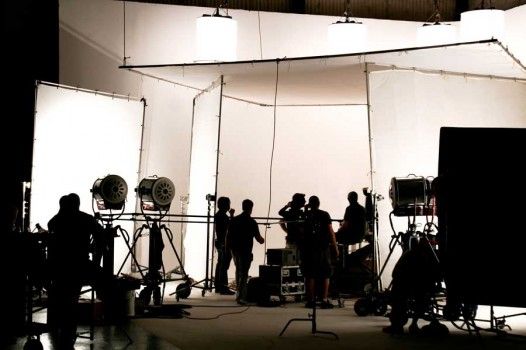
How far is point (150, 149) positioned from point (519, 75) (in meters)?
5.72

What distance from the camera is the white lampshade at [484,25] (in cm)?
1223

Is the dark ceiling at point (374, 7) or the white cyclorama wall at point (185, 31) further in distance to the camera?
the dark ceiling at point (374, 7)

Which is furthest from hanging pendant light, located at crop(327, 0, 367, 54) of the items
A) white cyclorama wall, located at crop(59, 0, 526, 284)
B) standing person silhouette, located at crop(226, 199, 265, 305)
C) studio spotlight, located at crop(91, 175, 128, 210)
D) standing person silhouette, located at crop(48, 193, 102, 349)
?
standing person silhouette, located at crop(48, 193, 102, 349)

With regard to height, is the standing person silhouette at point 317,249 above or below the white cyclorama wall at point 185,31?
below

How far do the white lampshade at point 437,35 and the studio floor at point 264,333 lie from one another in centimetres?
504

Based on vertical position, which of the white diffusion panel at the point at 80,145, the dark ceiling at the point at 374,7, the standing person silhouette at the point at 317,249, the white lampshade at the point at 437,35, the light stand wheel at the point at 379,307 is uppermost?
the dark ceiling at the point at 374,7

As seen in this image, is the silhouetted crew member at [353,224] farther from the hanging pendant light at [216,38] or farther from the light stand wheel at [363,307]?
the hanging pendant light at [216,38]

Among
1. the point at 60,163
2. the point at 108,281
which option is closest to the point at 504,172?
the point at 108,281

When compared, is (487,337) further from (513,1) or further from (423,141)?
(513,1)

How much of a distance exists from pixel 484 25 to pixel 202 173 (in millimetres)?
4725

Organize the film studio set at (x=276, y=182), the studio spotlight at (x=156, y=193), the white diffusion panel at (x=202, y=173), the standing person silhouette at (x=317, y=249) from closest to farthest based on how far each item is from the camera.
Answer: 1. the film studio set at (x=276, y=182)
2. the standing person silhouette at (x=317, y=249)
3. the studio spotlight at (x=156, y=193)
4. the white diffusion panel at (x=202, y=173)

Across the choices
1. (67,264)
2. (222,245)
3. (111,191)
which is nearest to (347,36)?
(222,245)

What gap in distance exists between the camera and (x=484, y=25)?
1227 centimetres

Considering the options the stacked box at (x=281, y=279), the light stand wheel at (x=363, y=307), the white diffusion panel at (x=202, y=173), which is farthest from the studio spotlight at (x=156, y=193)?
the light stand wheel at (x=363, y=307)
